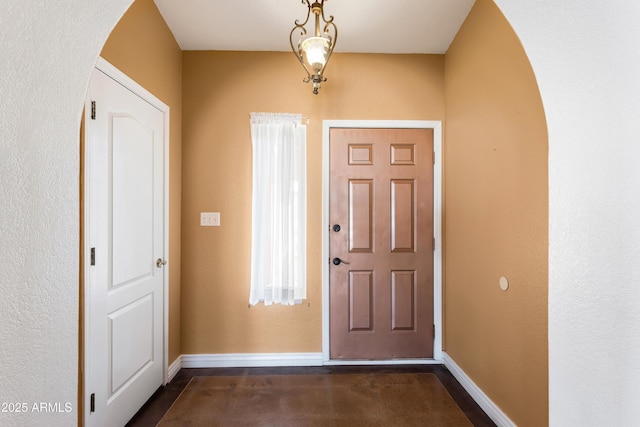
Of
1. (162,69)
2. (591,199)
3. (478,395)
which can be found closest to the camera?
(591,199)

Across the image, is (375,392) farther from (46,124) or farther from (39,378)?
(46,124)

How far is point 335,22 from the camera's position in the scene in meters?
2.13

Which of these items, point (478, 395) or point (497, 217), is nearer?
point (497, 217)

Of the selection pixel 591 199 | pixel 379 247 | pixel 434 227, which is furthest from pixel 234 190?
pixel 591 199

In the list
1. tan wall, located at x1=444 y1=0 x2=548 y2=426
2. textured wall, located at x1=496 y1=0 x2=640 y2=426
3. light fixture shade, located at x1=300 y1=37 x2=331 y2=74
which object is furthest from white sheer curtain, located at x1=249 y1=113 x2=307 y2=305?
textured wall, located at x1=496 y1=0 x2=640 y2=426

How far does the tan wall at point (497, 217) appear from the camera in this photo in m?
1.47

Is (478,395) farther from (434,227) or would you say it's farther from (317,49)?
(317,49)

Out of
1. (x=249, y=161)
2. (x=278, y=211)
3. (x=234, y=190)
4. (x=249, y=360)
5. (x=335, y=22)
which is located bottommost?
(x=249, y=360)

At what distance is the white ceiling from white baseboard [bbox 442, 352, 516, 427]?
8.77 feet

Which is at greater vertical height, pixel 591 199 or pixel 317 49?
pixel 317 49

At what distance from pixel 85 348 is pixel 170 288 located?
0.84 meters

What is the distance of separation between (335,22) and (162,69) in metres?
1.35

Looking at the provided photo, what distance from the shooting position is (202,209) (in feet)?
8.05

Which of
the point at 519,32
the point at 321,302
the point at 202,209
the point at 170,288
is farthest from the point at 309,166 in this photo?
the point at 519,32
